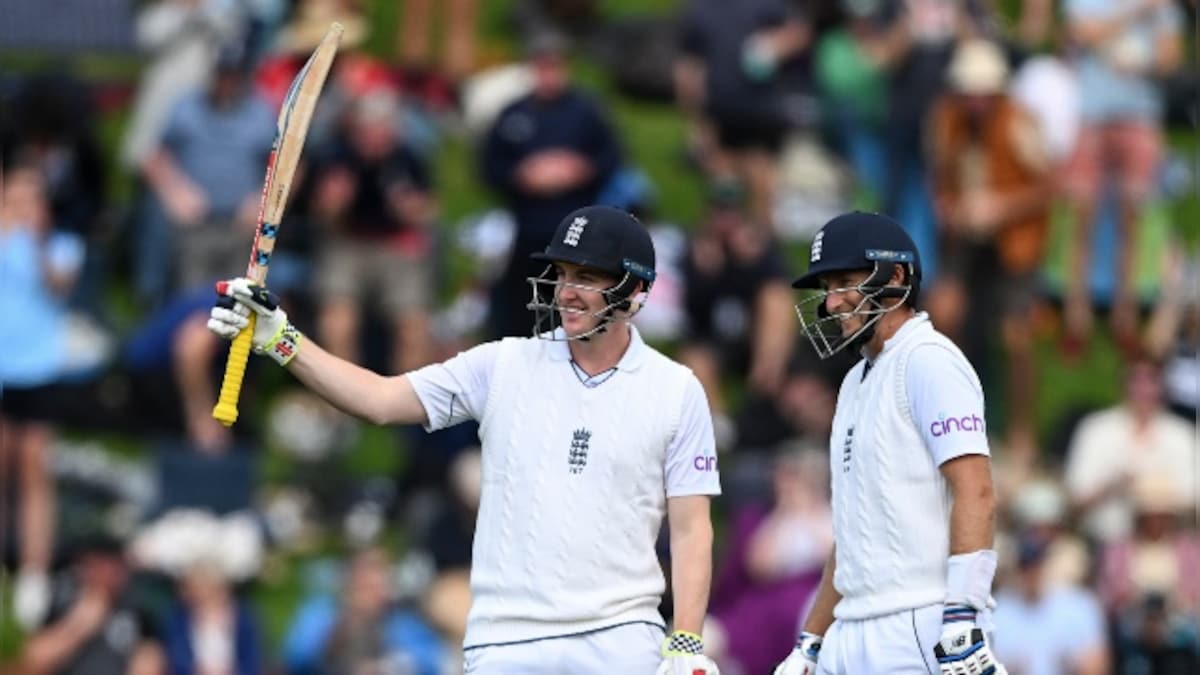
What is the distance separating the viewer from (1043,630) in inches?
634

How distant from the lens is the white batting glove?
9.78m

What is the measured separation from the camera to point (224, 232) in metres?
18.1

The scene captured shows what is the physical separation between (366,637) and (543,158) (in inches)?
146

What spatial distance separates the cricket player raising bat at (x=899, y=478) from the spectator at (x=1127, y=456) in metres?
8.24

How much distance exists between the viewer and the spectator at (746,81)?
64.2 ft

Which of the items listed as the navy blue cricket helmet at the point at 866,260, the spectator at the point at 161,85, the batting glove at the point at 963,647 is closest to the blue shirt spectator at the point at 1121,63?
the spectator at the point at 161,85

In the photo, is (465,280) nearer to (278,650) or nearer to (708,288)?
(708,288)

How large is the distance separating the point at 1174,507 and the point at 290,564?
5.77 m

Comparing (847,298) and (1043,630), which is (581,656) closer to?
(847,298)

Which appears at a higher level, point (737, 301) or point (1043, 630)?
point (737, 301)

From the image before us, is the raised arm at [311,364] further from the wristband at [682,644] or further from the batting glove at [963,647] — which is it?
the batting glove at [963,647]

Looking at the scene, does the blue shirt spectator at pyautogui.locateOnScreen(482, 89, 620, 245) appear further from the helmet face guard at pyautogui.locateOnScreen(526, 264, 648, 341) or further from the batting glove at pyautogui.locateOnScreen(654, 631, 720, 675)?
the batting glove at pyautogui.locateOnScreen(654, 631, 720, 675)

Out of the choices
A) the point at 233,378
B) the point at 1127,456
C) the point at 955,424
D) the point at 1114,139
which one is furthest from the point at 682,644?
the point at 1114,139

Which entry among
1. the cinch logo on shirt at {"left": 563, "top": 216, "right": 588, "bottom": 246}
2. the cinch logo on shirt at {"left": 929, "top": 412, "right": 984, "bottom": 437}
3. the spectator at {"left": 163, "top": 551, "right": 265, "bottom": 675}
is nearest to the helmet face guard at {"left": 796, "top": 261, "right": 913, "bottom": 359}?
the cinch logo on shirt at {"left": 929, "top": 412, "right": 984, "bottom": 437}
